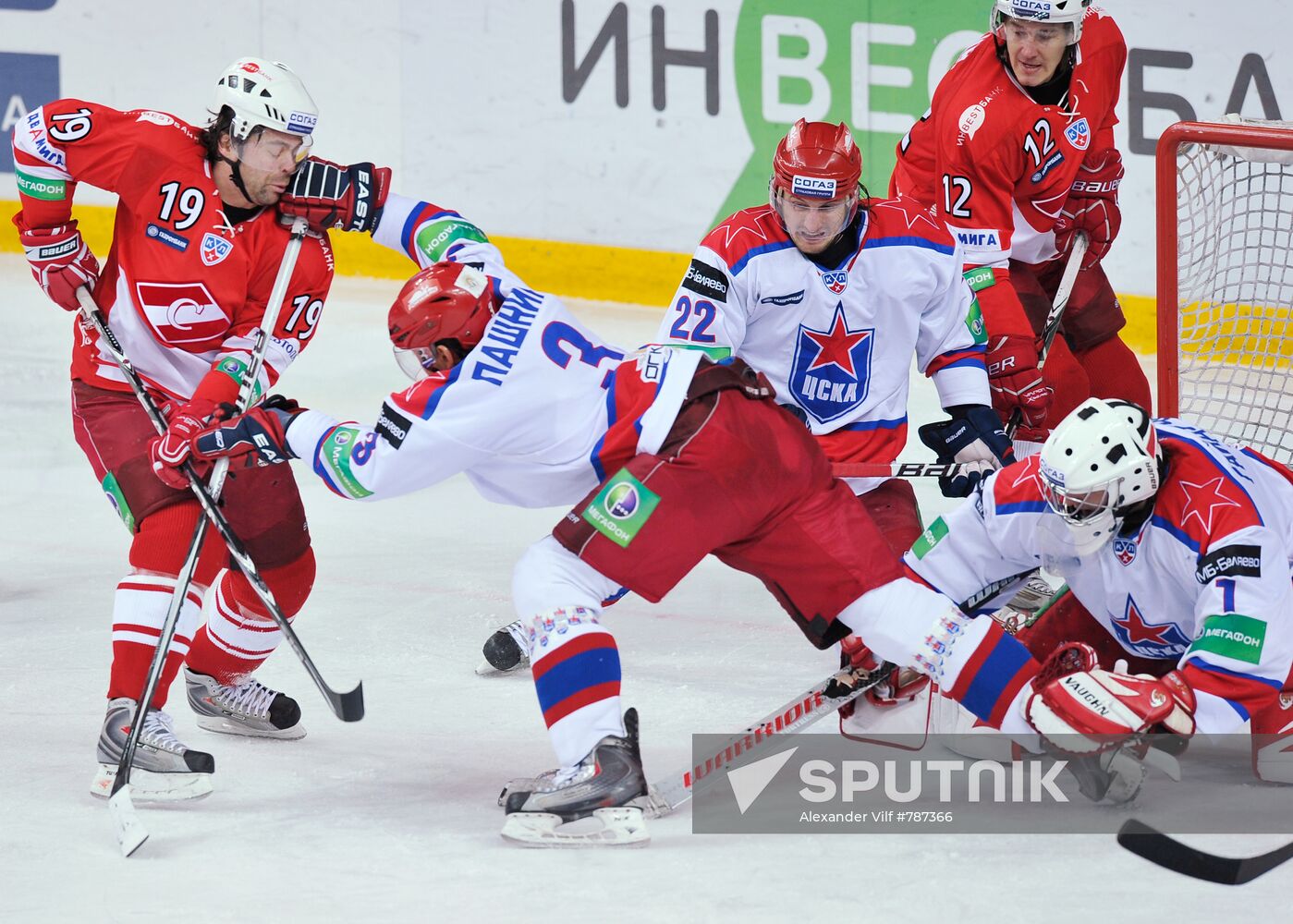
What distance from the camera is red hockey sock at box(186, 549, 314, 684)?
11.3 feet

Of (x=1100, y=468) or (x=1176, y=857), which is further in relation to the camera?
(x=1100, y=468)

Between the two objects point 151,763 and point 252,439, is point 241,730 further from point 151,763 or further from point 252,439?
point 252,439

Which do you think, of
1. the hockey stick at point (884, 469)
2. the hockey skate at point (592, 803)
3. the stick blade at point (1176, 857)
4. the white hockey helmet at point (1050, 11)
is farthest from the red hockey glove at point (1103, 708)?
the white hockey helmet at point (1050, 11)

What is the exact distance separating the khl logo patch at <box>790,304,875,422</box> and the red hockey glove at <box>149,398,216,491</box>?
3.62 feet

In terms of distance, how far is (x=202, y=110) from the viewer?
703 cm

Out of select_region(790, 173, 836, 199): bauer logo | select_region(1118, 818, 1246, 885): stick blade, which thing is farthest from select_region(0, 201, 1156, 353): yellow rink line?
select_region(1118, 818, 1246, 885): stick blade

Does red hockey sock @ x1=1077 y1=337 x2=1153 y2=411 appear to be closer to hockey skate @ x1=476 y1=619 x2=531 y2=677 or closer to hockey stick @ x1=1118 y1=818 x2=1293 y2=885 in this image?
hockey skate @ x1=476 y1=619 x2=531 y2=677

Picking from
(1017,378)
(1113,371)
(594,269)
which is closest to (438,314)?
(1017,378)

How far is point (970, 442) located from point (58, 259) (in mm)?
1735

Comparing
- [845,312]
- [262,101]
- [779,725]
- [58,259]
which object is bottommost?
[779,725]

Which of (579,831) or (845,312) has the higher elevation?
(845,312)

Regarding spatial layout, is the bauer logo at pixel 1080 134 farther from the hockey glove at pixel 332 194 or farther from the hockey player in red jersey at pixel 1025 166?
the hockey glove at pixel 332 194

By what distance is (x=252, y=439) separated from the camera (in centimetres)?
→ 304

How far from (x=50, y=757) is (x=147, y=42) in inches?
171
